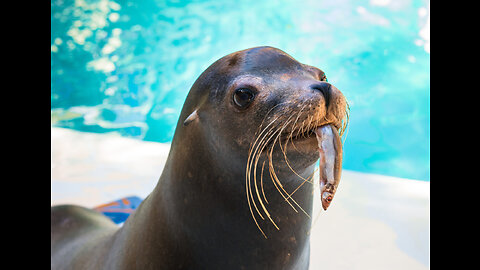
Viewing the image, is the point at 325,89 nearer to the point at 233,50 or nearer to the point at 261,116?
the point at 261,116

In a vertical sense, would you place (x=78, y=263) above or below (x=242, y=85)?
below

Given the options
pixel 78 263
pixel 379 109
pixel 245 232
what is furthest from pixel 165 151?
pixel 245 232

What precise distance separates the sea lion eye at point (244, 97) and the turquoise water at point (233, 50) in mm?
5500

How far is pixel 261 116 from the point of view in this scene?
1134 millimetres

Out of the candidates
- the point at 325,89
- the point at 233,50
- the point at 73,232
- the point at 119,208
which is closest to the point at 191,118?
the point at 325,89

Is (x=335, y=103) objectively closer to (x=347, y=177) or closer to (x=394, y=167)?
(x=347, y=177)

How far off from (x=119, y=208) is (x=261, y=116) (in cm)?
267

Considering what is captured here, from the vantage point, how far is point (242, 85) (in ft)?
3.83

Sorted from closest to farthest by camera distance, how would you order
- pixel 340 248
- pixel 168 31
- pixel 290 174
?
pixel 290 174, pixel 340 248, pixel 168 31

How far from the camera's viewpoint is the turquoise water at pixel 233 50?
21.6ft

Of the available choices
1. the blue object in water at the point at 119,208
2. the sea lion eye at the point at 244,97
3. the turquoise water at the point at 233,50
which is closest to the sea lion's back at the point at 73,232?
the blue object in water at the point at 119,208

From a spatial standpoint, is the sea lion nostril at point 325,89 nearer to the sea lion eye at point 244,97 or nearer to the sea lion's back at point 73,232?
the sea lion eye at point 244,97

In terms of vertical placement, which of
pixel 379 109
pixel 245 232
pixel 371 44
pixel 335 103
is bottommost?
pixel 245 232

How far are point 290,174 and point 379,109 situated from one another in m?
5.93
